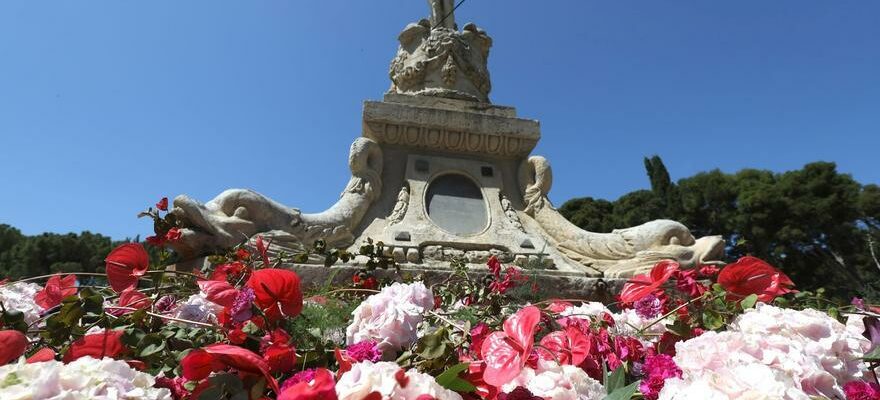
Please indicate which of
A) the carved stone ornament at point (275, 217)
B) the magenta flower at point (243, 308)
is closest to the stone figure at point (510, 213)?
the carved stone ornament at point (275, 217)

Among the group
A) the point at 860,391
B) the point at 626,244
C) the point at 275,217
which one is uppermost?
the point at 275,217

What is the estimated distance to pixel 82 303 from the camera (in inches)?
47.8

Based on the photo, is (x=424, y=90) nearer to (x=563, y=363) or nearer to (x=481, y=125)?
(x=481, y=125)

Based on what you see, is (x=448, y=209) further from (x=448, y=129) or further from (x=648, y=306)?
(x=648, y=306)

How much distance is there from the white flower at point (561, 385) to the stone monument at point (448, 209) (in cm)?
304

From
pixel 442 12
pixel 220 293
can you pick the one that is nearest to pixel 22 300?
pixel 220 293

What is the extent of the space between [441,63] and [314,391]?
230 inches

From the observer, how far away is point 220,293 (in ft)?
4.36

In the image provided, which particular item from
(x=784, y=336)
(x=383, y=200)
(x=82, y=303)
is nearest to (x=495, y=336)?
(x=784, y=336)

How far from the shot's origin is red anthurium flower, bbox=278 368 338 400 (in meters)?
0.82

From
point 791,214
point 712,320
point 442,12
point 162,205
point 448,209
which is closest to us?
point 712,320

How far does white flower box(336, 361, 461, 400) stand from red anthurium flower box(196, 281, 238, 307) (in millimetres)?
564

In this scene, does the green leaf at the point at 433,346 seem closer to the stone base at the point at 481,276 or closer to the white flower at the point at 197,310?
the white flower at the point at 197,310

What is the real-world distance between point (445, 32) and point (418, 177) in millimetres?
2237
